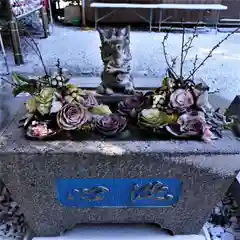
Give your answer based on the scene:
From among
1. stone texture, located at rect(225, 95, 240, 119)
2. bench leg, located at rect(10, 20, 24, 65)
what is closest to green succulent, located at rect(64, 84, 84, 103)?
stone texture, located at rect(225, 95, 240, 119)

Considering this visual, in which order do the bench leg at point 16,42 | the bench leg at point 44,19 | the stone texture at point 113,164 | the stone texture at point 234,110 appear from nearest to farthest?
the stone texture at point 113,164 < the stone texture at point 234,110 < the bench leg at point 16,42 < the bench leg at point 44,19

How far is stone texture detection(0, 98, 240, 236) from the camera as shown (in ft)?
2.82

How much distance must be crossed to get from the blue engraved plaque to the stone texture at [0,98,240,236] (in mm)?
26

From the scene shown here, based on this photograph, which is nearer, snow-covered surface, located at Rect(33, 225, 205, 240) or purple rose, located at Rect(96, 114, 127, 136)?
purple rose, located at Rect(96, 114, 127, 136)

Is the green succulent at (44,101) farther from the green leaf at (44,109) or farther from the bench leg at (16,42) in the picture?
the bench leg at (16,42)

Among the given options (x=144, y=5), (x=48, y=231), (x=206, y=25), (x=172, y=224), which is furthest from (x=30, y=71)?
(x=206, y=25)

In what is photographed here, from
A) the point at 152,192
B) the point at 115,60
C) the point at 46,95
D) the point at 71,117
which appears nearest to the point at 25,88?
the point at 46,95

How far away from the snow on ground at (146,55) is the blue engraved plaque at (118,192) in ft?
4.67

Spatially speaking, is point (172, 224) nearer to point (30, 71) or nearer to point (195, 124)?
point (195, 124)

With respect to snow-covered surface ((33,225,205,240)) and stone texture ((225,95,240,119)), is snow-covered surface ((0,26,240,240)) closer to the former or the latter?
stone texture ((225,95,240,119))

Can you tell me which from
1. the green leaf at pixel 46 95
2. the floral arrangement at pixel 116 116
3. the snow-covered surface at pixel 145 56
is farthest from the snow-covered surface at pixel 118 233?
the snow-covered surface at pixel 145 56

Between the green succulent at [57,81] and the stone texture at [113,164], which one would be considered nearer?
the stone texture at [113,164]

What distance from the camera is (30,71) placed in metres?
2.75

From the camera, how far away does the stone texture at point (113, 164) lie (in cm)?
86
